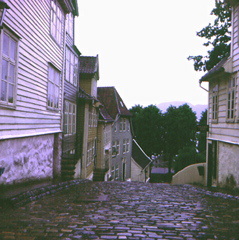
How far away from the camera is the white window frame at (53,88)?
12664 mm

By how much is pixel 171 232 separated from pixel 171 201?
3816 mm

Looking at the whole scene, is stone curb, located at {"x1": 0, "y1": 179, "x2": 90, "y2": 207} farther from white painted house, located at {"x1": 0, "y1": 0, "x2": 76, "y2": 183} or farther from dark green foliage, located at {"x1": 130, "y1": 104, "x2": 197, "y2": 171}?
dark green foliage, located at {"x1": 130, "y1": 104, "x2": 197, "y2": 171}

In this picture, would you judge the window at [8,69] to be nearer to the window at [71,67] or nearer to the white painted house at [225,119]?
the window at [71,67]

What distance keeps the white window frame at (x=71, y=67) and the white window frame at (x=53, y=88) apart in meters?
1.92

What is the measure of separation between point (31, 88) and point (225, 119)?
7824 mm

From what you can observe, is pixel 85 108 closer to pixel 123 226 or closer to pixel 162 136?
pixel 123 226

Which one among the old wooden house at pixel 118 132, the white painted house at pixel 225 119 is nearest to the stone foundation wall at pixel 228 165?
the white painted house at pixel 225 119

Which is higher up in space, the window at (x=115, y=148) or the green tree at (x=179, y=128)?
the green tree at (x=179, y=128)

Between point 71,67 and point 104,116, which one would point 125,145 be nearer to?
point 104,116

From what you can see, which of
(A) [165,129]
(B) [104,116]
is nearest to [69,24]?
(B) [104,116]

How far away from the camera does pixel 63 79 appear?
14.9m

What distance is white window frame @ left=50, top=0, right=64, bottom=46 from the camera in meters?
12.9

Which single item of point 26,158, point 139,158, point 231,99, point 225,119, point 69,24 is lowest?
point 139,158

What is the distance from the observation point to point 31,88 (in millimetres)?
10289
